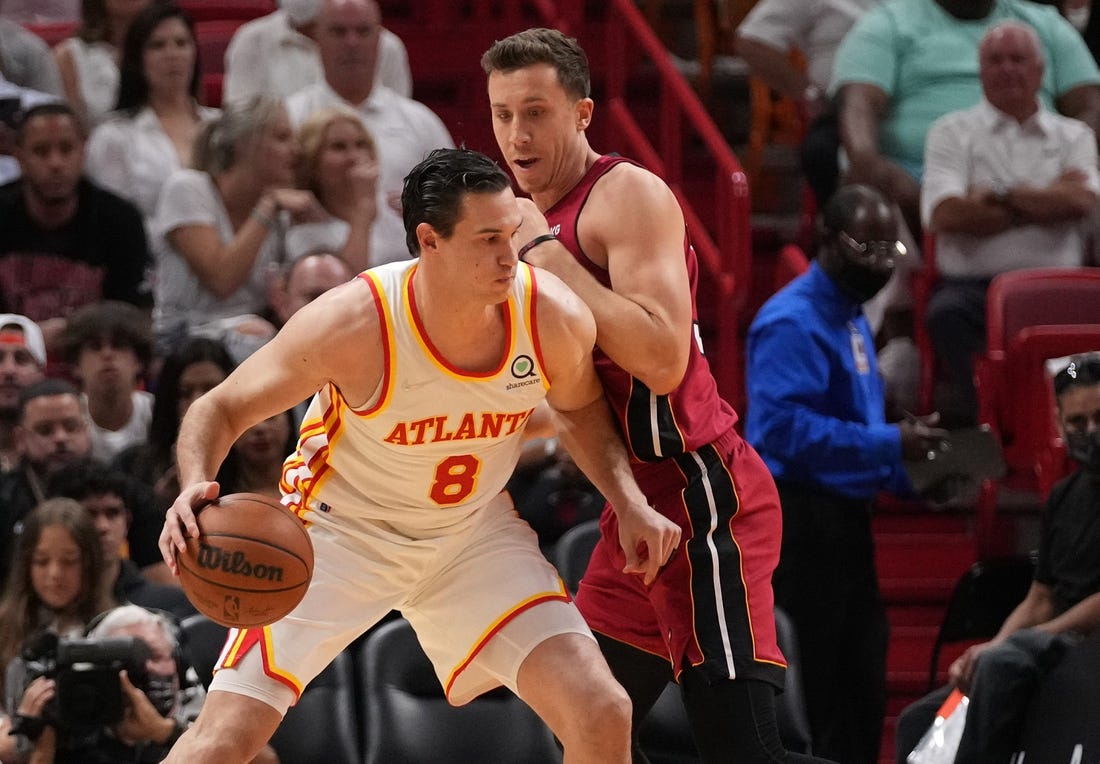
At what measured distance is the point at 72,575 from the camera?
5.69 metres

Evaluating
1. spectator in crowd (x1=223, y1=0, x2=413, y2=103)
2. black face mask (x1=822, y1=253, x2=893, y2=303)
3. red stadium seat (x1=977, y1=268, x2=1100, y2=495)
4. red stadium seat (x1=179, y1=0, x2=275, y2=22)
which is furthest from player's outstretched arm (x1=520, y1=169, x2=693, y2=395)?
red stadium seat (x1=179, y1=0, x2=275, y2=22)

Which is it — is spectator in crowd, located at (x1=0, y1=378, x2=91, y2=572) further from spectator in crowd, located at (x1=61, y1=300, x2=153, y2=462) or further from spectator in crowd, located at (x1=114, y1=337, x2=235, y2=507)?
spectator in crowd, located at (x1=61, y1=300, x2=153, y2=462)

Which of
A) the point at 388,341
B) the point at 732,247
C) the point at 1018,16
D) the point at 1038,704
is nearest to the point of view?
the point at 388,341

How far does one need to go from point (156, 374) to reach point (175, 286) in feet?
1.23

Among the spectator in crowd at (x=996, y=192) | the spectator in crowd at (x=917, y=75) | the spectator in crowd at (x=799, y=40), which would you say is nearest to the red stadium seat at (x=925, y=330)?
the spectator in crowd at (x=996, y=192)

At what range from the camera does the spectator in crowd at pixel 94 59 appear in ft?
26.9

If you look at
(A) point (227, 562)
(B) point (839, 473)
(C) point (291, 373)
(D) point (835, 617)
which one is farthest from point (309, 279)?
(A) point (227, 562)

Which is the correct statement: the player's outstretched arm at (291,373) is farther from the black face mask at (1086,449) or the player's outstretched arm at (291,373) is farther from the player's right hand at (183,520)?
the black face mask at (1086,449)

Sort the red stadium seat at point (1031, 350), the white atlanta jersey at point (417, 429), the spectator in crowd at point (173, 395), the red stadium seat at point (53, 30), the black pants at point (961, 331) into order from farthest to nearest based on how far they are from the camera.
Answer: the red stadium seat at point (53, 30) → the black pants at point (961, 331) → the red stadium seat at point (1031, 350) → the spectator in crowd at point (173, 395) → the white atlanta jersey at point (417, 429)

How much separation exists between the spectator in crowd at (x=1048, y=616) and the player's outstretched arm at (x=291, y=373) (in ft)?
8.14

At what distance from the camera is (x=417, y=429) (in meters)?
4.04

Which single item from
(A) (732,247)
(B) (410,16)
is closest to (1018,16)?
(A) (732,247)

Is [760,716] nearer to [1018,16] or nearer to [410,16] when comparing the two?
[1018,16]

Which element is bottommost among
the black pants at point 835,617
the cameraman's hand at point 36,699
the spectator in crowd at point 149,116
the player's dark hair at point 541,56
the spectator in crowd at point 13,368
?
the black pants at point 835,617
